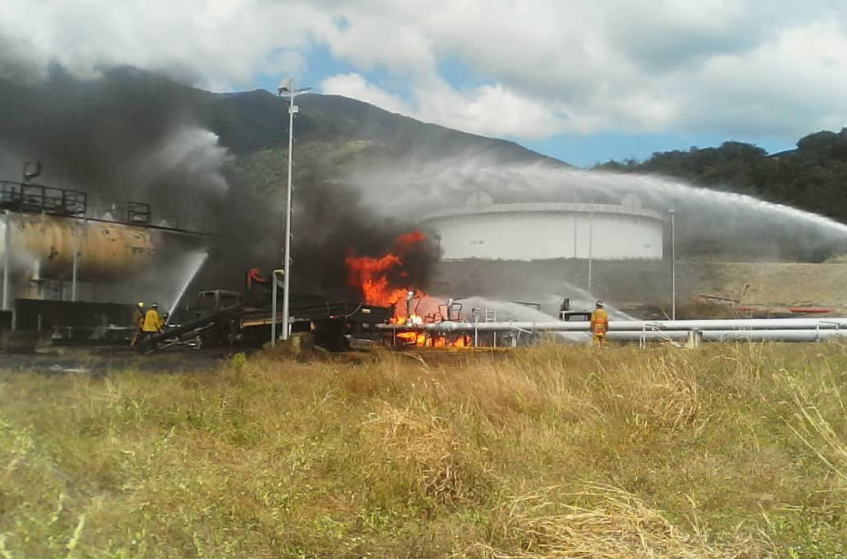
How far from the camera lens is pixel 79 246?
3164cm

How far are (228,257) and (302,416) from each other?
29.9m

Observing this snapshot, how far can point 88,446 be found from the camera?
6410 millimetres

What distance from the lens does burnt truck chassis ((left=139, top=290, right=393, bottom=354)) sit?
77.8 feet

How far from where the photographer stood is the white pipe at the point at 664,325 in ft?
59.4

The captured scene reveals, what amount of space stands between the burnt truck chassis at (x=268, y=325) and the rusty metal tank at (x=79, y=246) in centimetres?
939

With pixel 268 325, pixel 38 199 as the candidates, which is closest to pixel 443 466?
pixel 268 325

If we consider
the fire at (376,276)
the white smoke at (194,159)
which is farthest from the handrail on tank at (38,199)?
the fire at (376,276)

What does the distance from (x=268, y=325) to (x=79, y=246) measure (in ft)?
38.5

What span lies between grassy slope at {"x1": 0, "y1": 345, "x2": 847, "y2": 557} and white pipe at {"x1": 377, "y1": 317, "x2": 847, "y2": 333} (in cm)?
825

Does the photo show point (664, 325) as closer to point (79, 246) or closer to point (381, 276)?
point (381, 276)

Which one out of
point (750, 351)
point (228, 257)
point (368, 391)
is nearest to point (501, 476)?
point (368, 391)

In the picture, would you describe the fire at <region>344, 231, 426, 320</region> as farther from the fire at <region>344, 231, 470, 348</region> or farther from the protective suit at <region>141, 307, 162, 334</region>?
the protective suit at <region>141, 307, 162, 334</region>

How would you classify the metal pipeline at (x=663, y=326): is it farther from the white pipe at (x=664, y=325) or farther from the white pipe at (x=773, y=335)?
the white pipe at (x=773, y=335)

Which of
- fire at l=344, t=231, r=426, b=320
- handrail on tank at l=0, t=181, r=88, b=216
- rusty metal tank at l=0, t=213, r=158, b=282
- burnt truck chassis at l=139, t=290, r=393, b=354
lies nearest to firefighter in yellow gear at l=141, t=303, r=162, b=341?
burnt truck chassis at l=139, t=290, r=393, b=354
